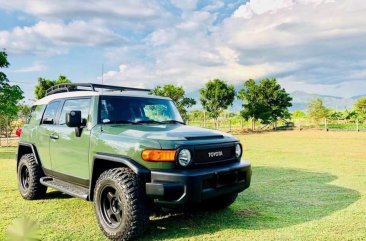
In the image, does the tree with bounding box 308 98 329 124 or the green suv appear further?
the tree with bounding box 308 98 329 124

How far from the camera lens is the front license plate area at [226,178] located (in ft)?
14.6

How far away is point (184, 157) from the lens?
14.0ft

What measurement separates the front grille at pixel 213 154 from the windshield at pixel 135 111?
129 centimetres

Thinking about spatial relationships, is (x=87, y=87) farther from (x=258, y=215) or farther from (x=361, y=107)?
(x=361, y=107)

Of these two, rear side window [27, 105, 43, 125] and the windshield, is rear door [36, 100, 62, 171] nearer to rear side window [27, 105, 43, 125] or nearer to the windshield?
rear side window [27, 105, 43, 125]

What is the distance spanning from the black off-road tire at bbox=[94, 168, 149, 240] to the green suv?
0.01 m

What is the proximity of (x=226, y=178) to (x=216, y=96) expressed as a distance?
3068 cm

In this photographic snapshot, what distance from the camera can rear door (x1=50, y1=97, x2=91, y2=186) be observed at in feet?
16.6

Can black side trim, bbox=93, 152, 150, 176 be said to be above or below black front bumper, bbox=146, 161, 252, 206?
above

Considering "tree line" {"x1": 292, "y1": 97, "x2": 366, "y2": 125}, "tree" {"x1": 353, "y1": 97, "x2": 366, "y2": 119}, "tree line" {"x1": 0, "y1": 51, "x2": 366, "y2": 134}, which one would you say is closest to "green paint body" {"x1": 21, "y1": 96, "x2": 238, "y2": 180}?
"tree line" {"x1": 0, "y1": 51, "x2": 366, "y2": 134}

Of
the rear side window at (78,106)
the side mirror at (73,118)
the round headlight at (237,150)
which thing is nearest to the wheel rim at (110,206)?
the side mirror at (73,118)

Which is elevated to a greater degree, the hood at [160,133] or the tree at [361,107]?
the tree at [361,107]

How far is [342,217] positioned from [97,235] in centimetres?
353

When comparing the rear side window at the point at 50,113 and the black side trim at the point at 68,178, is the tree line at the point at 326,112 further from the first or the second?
the black side trim at the point at 68,178
